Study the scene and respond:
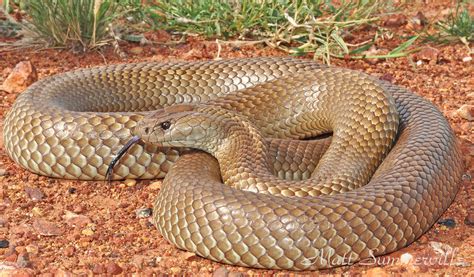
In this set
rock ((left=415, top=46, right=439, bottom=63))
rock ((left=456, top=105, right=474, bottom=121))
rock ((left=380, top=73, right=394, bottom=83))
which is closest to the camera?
rock ((left=456, top=105, right=474, bottom=121))

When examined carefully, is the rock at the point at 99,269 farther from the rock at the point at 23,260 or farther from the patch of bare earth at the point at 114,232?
the rock at the point at 23,260

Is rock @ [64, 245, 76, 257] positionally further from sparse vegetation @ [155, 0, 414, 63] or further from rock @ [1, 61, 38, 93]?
sparse vegetation @ [155, 0, 414, 63]

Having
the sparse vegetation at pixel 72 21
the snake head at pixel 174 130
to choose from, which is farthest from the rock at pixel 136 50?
the snake head at pixel 174 130

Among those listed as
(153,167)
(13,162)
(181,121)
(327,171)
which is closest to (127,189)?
(153,167)

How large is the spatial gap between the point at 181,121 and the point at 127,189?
25.9 inches

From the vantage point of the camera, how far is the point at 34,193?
6148mm

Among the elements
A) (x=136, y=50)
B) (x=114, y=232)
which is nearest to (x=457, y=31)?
(x=136, y=50)

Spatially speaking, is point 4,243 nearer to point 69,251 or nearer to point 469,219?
point 69,251

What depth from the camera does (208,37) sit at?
9.07 m

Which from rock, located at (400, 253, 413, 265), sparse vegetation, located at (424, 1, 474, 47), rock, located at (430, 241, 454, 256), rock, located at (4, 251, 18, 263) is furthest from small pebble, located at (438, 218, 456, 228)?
sparse vegetation, located at (424, 1, 474, 47)

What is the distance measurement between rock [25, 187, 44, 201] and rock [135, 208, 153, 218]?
30.0 inches

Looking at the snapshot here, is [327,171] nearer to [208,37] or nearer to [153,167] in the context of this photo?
[153,167]

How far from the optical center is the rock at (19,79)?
26.0ft

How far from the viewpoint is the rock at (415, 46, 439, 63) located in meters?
8.77
